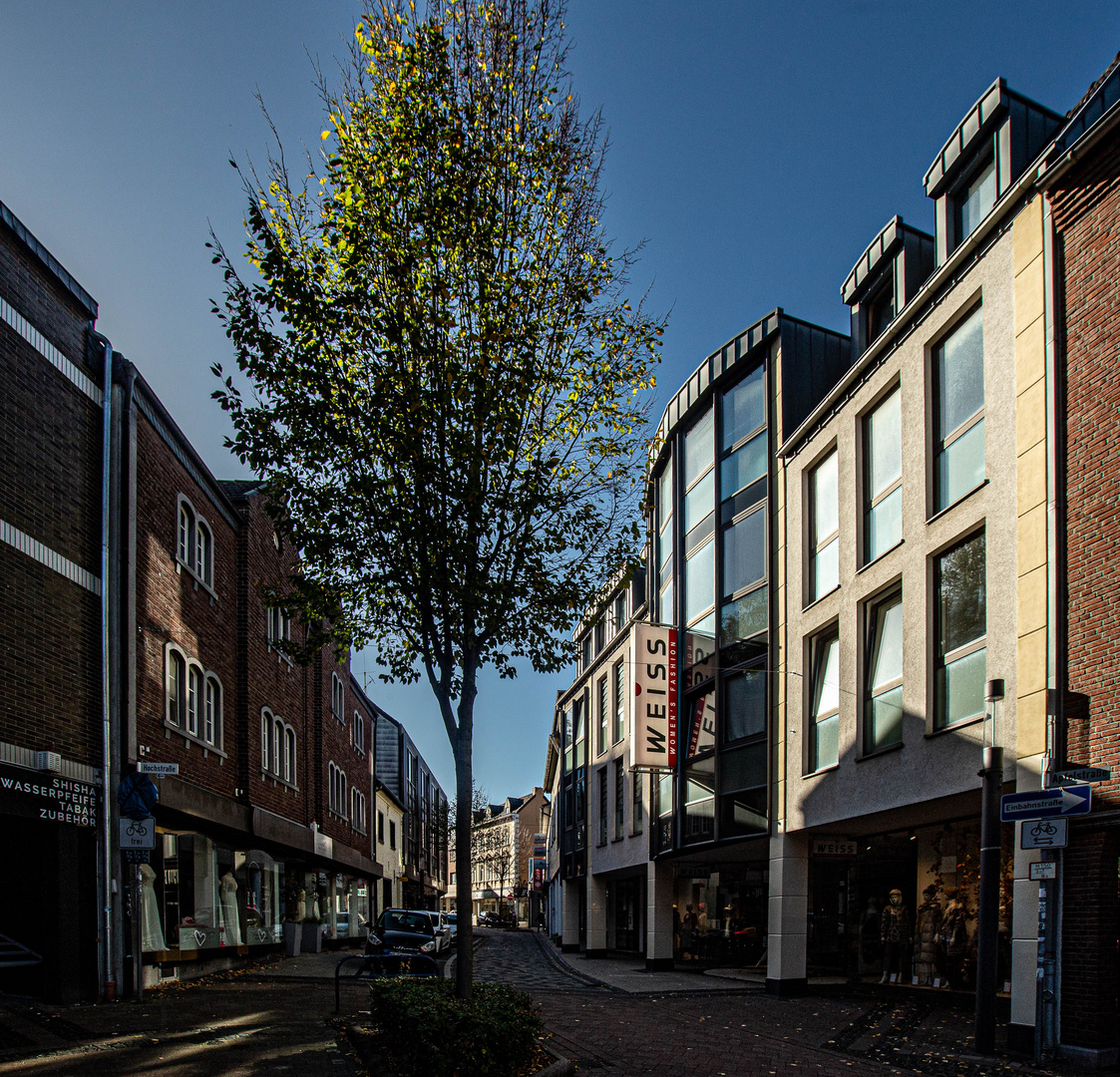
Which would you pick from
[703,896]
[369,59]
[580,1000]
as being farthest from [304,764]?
[369,59]

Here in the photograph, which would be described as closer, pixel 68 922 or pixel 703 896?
pixel 68 922

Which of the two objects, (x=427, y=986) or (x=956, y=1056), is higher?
(x=427, y=986)

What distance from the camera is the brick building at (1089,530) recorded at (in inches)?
415

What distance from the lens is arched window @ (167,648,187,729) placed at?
19.0 meters

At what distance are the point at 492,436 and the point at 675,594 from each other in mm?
14660

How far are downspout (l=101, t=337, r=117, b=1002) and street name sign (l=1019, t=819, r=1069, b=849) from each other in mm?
11910

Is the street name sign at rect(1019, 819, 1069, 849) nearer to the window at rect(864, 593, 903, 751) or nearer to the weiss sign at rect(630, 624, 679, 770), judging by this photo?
the window at rect(864, 593, 903, 751)

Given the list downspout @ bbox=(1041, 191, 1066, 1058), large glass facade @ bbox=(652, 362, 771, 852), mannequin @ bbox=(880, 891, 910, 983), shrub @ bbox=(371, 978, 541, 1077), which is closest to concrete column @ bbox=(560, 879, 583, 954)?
large glass facade @ bbox=(652, 362, 771, 852)

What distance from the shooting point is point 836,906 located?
21.4 meters

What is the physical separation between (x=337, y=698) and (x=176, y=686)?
68.8 ft

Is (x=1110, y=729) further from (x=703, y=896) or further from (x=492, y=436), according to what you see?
(x=703, y=896)

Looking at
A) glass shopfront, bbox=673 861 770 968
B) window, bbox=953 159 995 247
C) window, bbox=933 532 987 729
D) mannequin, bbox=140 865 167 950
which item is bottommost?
glass shopfront, bbox=673 861 770 968

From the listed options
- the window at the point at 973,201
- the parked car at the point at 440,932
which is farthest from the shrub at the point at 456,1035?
the parked car at the point at 440,932

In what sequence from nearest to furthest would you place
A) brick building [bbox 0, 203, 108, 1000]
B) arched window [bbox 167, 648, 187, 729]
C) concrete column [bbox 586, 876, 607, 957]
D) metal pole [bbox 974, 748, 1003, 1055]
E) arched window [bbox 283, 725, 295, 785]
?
metal pole [bbox 974, 748, 1003, 1055] < brick building [bbox 0, 203, 108, 1000] < arched window [bbox 167, 648, 187, 729] < arched window [bbox 283, 725, 295, 785] < concrete column [bbox 586, 876, 607, 957]
